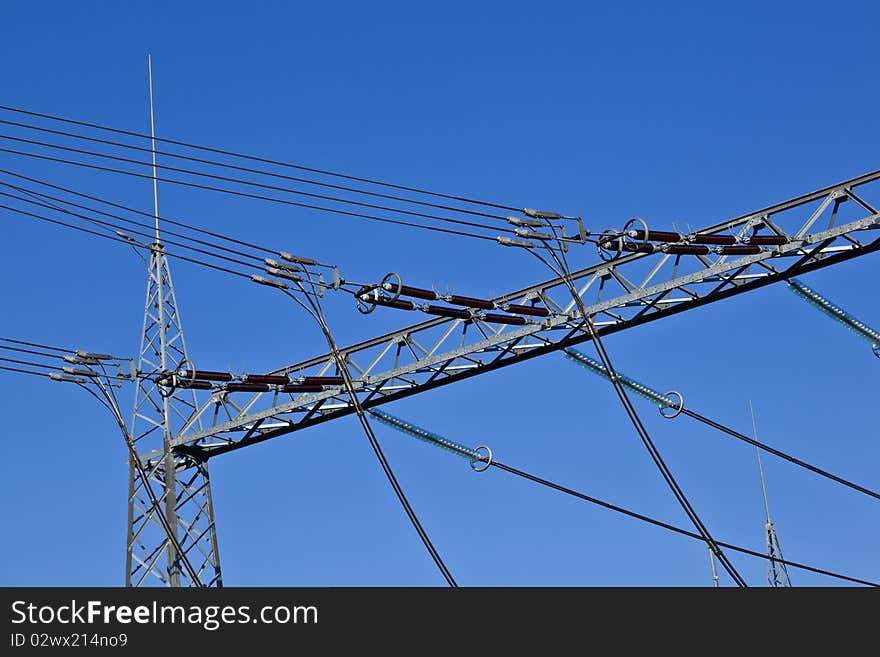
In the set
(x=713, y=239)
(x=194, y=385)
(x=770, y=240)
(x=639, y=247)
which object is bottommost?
(x=770, y=240)

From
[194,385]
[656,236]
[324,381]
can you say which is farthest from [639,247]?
[194,385]

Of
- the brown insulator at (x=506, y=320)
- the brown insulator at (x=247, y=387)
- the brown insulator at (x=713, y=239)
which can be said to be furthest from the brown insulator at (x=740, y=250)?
the brown insulator at (x=247, y=387)

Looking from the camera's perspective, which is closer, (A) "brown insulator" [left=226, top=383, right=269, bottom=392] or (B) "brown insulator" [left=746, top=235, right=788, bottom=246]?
(B) "brown insulator" [left=746, top=235, right=788, bottom=246]

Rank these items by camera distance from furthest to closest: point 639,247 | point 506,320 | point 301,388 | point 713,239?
1. point 301,388
2. point 506,320
3. point 713,239
4. point 639,247

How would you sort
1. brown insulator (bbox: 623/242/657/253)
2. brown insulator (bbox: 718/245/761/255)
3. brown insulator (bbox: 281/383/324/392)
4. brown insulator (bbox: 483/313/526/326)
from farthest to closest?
brown insulator (bbox: 281/383/324/392)
brown insulator (bbox: 483/313/526/326)
brown insulator (bbox: 718/245/761/255)
brown insulator (bbox: 623/242/657/253)

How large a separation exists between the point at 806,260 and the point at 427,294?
16.4 feet

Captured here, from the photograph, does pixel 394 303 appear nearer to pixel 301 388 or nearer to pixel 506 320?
pixel 506 320

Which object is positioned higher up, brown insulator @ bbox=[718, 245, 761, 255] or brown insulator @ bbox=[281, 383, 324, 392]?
brown insulator @ bbox=[281, 383, 324, 392]

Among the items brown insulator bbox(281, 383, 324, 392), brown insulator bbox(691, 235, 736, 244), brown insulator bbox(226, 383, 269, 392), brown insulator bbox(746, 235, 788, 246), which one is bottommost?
brown insulator bbox(746, 235, 788, 246)

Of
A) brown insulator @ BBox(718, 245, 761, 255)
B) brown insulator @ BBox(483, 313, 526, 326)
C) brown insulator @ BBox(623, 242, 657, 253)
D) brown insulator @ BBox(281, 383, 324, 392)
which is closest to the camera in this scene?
brown insulator @ BBox(623, 242, 657, 253)

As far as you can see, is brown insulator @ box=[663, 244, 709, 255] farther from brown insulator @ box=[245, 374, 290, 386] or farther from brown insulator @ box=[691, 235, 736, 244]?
brown insulator @ box=[245, 374, 290, 386]

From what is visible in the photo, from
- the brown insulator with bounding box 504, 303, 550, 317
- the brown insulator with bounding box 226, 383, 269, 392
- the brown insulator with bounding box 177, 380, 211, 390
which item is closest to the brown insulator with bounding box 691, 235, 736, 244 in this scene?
the brown insulator with bounding box 504, 303, 550, 317
